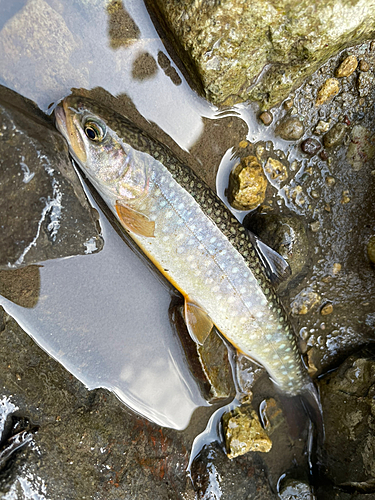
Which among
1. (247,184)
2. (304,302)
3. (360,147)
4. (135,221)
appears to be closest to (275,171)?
(247,184)

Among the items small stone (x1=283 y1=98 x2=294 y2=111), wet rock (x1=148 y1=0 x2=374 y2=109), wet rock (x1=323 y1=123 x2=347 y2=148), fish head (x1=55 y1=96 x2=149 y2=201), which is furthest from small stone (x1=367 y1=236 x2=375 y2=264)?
fish head (x1=55 y1=96 x2=149 y2=201)

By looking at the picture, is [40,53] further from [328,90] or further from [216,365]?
[216,365]

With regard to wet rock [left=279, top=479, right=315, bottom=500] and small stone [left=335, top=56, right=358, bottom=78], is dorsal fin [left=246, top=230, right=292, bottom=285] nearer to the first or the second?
small stone [left=335, top=56, right=358, bottom=78]

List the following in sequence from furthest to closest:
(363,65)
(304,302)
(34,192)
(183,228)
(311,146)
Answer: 1. (304,302)
2. (311,146)
3. (363,65)
4. (183,228)
5. (34,192)

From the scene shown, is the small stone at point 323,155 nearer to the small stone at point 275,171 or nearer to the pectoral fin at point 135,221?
the small stone at point 275,171

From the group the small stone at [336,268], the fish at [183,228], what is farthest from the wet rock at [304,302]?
the fish at [183,228]

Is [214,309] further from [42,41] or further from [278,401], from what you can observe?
[42,41]
